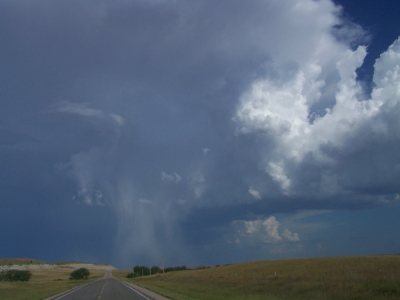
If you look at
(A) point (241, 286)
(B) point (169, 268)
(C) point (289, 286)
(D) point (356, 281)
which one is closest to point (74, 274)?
(B) point (169, 268)

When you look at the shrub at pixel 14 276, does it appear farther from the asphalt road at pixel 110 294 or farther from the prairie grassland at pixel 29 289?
the asphalt road at pixel 110 294

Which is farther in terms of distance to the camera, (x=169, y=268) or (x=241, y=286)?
(x=169, y=268)

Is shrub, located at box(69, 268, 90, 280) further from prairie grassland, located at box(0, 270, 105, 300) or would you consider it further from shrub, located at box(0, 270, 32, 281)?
prairie grassland, located at box(0, 270, 105, 300)

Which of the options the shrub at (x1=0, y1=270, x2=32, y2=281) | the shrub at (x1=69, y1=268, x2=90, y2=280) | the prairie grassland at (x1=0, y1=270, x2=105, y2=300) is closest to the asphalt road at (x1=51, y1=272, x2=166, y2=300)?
the prairie grassland at (x1=0, y1=270, x2=105, y2=300)

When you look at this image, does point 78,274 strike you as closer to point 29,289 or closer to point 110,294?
point 29,289

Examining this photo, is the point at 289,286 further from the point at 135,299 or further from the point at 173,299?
the point at 135,299

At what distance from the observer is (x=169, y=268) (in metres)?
197

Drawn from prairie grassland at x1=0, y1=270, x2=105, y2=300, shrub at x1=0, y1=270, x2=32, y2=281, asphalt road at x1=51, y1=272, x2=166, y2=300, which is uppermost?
shrub at x1=0, y1=270, x2=32, y2=281

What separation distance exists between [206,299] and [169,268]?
172 meters

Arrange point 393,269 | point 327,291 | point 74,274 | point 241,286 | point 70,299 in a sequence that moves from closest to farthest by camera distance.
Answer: point 327,291, point 70,299, point 393,269, point 241,286, point 74,274

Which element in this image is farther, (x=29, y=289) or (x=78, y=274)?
(x=78, y=274)

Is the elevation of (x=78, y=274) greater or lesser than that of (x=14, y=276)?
greater

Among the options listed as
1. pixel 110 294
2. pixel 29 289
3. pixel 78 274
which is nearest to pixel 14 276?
pixel 78 274

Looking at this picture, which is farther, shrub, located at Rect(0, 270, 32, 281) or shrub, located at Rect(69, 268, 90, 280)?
shrub, located at Rect(69, 268, 90, 280)
